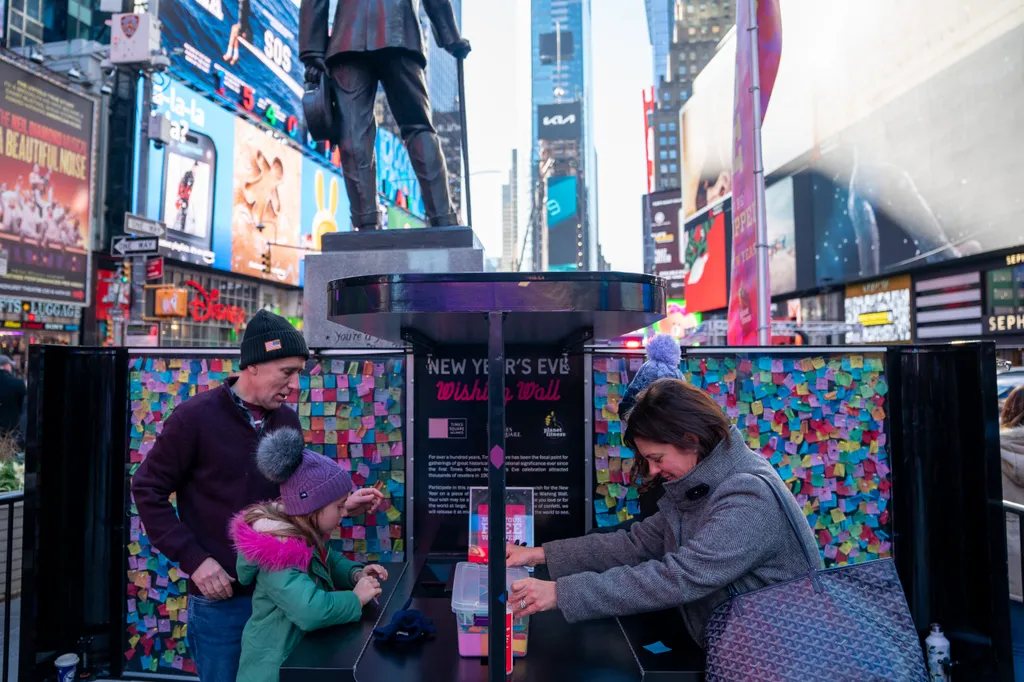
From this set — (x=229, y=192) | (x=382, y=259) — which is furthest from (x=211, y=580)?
(x=229, y=192)

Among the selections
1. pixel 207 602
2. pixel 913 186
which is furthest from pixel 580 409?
pixel 913 186

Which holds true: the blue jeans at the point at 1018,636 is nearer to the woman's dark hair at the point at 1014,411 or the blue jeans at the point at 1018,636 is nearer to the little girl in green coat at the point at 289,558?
the woman's dark hair at the point at 1014,411

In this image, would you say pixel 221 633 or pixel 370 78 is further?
pixel 370 78

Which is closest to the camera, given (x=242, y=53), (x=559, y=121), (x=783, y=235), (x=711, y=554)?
(x=711, y=554)

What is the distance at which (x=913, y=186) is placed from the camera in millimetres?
20859

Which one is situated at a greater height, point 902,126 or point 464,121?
point 902,126

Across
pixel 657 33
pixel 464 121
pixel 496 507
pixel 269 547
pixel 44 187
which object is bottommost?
pixel 269 547

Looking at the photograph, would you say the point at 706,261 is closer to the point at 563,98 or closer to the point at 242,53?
the point at 242,53

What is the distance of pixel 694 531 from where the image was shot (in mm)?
2154

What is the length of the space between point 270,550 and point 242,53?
30.8 m

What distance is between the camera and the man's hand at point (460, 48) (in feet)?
17.6

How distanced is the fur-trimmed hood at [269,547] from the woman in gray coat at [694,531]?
815 millimetres

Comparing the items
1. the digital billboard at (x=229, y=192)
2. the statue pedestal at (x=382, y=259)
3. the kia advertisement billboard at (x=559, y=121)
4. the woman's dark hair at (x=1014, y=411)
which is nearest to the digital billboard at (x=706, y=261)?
the digital billboard at (x=229, y=192)

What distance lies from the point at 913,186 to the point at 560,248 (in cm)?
4278
